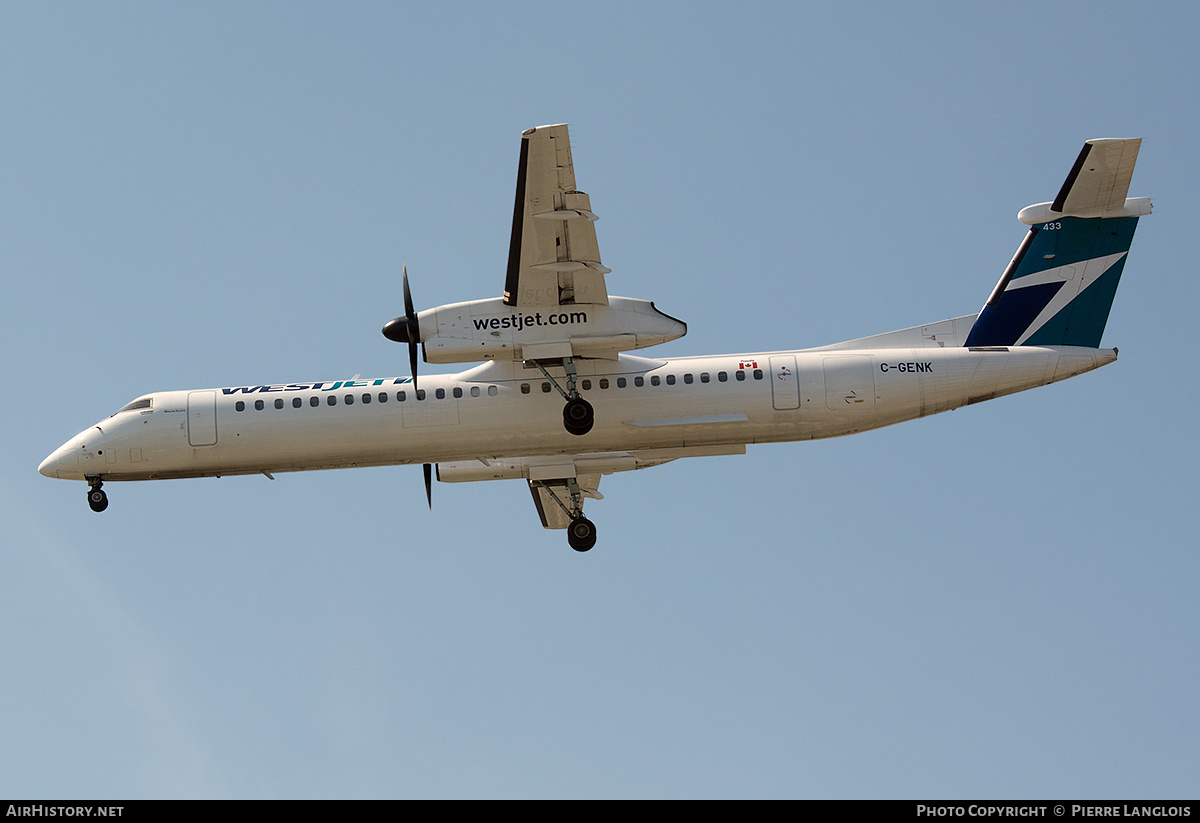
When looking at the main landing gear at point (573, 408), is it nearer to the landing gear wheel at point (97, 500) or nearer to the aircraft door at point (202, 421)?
the aircraft door at point (202, 421)

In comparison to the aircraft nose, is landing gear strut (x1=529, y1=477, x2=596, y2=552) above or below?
below

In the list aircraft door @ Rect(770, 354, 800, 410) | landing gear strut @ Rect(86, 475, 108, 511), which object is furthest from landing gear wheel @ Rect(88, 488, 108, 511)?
aircraft door @ Rect(770, 354, 800, 410)

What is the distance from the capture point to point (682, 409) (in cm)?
2364

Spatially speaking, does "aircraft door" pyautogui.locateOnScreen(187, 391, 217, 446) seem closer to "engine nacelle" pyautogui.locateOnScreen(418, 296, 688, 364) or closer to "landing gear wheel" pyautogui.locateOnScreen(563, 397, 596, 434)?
"engine nacelle" pyautogui.locateOnScreen(418, 296, 688, 364)

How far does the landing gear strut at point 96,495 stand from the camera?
24578 mm

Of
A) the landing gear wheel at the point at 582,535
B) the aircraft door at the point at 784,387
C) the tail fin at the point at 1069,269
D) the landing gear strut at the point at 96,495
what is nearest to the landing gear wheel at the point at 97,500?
the landing gear strut at the point at 96,495

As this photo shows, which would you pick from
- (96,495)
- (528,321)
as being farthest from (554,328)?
(96,495)

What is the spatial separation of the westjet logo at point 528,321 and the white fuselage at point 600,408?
1.26 metres

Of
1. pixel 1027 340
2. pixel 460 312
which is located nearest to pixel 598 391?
pixel 460 312

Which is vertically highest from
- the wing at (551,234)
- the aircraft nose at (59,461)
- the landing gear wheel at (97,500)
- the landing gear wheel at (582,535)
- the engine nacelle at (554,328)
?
the wing at (551,234)

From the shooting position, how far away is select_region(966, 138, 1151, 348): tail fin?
24.5 metres

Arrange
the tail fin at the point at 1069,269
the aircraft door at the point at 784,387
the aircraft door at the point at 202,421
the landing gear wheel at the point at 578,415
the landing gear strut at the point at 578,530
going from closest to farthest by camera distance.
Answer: the landing gear wheel at the point at 578,415 → the aircraft door at the point at 784,387 → the aircraft door at the point at 202,421 → the tail fin at the point at 1069,269 → the landing gear strut at the point at 578,530

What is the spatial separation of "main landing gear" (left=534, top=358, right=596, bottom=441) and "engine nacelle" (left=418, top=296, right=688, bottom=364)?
1.24 ft
